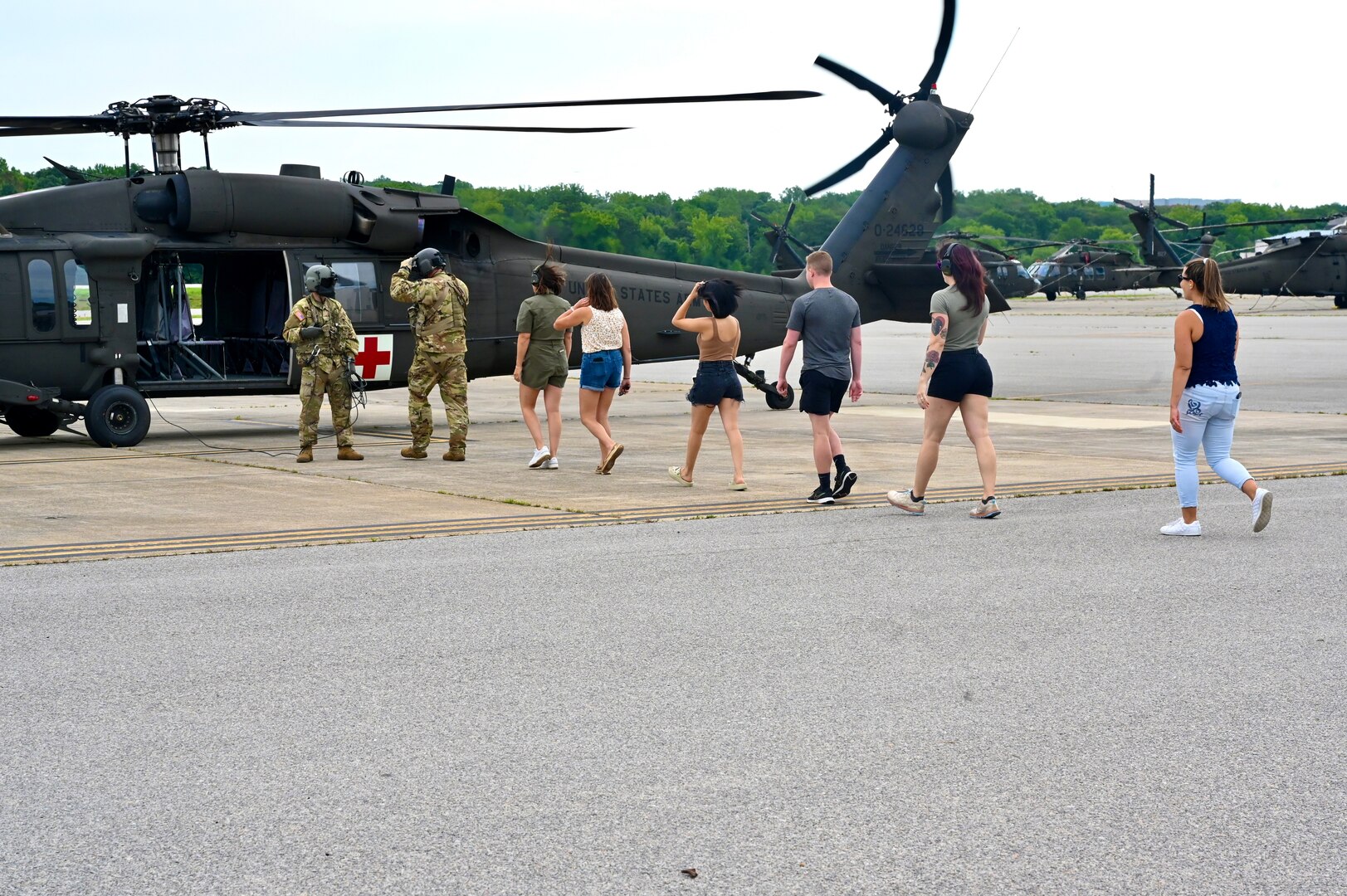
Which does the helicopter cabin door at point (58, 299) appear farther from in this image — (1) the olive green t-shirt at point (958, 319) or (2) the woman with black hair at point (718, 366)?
(1) the olive green t-shirt at point (958, 319)

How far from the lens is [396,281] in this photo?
13586 millimetres

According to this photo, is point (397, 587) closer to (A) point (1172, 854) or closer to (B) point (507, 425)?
(A) point (1172, 854)

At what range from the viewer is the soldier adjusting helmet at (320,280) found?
13.6 meters

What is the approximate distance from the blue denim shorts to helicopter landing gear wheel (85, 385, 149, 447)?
17.4 ft

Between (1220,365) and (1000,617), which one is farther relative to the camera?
(1220,365)

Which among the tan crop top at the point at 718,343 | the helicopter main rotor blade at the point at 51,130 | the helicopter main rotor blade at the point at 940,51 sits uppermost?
the helicopter main rotor blade at the point at 940,51

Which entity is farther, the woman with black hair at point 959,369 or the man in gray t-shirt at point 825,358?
the man in gray t-shirt at point 825,358

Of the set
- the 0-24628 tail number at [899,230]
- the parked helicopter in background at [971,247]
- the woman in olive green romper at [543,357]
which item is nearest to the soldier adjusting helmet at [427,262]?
the woman in olive green romper at [543,357]

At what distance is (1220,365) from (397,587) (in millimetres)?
5028

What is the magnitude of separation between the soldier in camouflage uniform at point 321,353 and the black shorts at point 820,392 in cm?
493

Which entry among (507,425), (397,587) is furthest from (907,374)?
(397,587)

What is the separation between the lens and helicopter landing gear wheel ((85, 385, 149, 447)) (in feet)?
48.5

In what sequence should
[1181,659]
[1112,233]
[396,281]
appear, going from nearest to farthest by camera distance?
1. [1181,659]
2. [396,281]
3. [1112,233]

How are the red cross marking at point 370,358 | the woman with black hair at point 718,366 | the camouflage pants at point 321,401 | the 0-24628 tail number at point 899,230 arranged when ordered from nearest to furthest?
the woman with black hair at point 718,366, the camouflage pants at point 321,401, the red cross marking at point 370,358, the 0-24628 tail number at point 899,230
